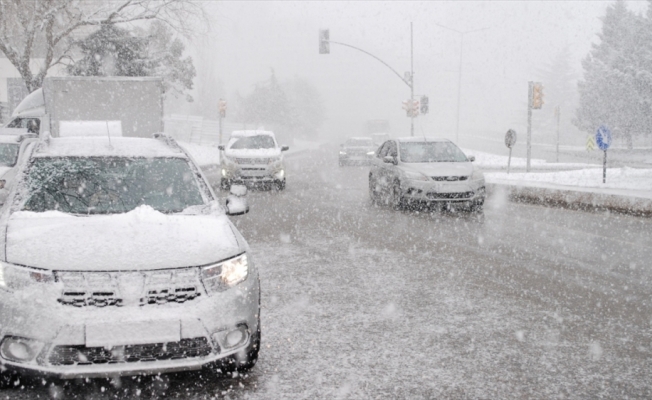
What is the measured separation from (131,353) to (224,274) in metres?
0.71

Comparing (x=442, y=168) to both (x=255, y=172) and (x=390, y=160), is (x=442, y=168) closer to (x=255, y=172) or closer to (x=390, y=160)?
(x=390, y=160)

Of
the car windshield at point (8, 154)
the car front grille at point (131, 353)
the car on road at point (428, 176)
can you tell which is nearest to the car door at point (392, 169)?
the car on road at point (428, 176)

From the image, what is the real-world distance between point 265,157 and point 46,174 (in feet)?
46.5

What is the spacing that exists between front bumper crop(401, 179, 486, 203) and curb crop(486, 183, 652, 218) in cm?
278

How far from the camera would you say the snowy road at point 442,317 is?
4.20 meters

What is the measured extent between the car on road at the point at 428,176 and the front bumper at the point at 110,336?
1003 centimetres

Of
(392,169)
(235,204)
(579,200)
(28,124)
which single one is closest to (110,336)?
(235,204)

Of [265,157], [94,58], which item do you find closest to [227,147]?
[265,157]

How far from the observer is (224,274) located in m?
4.10

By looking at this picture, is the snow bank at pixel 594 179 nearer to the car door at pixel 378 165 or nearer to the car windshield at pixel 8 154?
the car door at pixel 378 165

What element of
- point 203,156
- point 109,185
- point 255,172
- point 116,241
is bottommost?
point 203,156

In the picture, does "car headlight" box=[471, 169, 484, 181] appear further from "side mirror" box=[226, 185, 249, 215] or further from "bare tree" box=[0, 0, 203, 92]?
"bare tree" box=[0, 0, 203, 92]

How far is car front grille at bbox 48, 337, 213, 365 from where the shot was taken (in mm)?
3658

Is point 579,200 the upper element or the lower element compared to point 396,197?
lower
